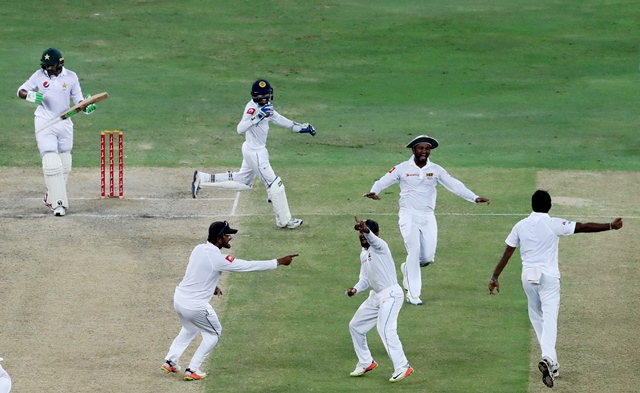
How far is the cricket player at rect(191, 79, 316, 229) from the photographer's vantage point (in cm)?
2162

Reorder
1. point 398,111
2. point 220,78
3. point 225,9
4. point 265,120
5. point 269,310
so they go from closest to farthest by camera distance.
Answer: point 269,310 → point 265,120 → point 398,111 → point 220,78 → point 225,9

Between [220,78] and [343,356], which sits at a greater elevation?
[220,78]

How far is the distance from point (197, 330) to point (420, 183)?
178 inches

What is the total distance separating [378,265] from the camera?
15.8 meters

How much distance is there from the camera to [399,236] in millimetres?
21891

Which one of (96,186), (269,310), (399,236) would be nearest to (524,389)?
(269,310)

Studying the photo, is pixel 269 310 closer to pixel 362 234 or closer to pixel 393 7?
pixel 362 234

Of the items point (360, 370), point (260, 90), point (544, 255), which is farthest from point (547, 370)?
point (260, 90)

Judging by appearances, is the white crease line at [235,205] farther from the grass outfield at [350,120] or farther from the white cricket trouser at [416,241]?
the white cricket trouser at [416,241]

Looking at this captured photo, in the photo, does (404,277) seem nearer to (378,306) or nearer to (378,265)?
(378,306)

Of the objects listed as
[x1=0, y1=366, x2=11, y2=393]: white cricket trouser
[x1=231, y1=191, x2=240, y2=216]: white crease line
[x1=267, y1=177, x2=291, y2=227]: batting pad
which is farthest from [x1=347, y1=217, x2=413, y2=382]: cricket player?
[x1=231, y1=191, x2=240, y2=216]: white crease line

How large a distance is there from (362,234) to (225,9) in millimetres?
25791

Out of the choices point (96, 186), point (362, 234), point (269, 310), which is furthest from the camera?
point (96, 186)

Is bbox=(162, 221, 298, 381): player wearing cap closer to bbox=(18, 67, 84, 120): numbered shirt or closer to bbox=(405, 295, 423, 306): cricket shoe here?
bbox=(405, 295, 423, 306): cricket shoe
